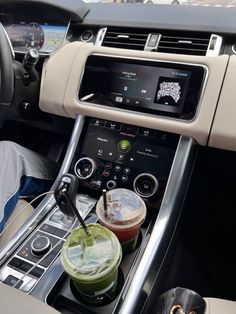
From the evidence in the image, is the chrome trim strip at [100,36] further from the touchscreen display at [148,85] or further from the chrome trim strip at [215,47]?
the chrome trim strip at [215,47]

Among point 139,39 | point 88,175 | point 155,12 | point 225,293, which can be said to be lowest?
point 225,293

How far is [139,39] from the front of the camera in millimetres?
997

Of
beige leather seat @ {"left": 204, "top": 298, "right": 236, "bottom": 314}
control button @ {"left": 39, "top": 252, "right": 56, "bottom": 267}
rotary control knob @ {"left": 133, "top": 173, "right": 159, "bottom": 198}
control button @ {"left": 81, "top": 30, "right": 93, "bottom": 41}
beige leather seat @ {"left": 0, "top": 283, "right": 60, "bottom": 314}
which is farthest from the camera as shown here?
control button @ {"left": 81, "top": 30, "right": 93, "bottom": 41}

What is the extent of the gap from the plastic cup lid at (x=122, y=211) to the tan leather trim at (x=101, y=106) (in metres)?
0.23

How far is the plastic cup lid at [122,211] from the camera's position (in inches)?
26.2

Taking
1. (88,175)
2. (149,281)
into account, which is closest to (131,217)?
(149,281)

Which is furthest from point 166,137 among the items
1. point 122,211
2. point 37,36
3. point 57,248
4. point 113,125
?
point 37,36

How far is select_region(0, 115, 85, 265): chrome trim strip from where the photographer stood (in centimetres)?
79

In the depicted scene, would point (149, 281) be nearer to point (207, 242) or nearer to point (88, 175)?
point (88, 175)

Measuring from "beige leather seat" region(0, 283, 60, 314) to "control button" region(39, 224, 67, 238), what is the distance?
0.30 m

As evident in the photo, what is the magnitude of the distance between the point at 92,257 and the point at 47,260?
0.25 metres

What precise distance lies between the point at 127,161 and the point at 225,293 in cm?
57

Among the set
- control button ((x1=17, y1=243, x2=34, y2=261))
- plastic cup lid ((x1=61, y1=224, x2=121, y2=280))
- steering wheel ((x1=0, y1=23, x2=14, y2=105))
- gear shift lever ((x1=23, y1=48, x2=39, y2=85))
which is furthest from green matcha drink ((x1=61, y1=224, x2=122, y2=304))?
gear shift lever ((x1=23, y1=48, x2=39, y2=85))

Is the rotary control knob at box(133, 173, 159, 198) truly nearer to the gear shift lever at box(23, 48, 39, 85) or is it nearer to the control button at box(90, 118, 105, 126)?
the control button at box(90, 118, 105, 126)
